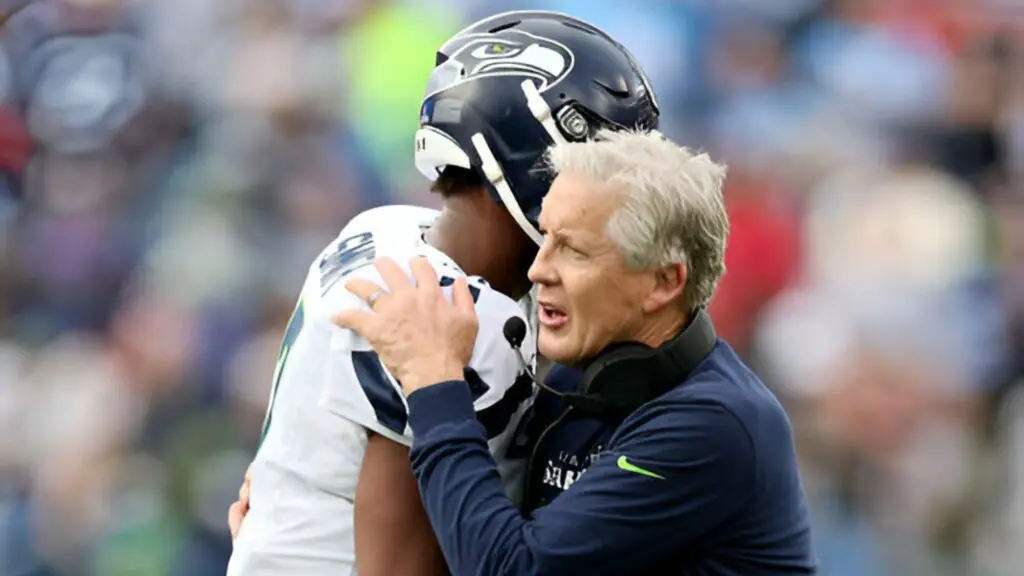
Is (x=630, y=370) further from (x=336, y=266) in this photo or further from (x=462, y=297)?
(x=336, y=266)

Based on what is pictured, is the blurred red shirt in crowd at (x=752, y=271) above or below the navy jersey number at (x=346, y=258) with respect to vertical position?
below

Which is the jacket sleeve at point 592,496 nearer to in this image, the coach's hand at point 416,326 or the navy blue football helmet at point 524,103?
the coach's hand at point 416,326

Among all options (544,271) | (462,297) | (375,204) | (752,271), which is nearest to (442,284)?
(462,297)

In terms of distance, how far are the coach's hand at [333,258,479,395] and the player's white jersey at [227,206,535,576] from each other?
0.10 feet

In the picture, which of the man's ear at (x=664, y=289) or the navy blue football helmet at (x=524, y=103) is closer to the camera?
the man's ear at (x=664, y=289)

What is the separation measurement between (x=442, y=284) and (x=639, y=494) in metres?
0.47

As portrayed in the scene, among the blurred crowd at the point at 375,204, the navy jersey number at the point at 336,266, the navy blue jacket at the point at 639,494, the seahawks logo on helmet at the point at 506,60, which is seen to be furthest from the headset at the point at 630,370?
the blurred crowd at the point at 375,204

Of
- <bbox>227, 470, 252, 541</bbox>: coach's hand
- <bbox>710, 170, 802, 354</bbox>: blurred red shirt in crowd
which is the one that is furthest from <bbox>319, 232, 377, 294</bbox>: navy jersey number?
<bbox>710, 170, 802, 354</bbox>: blurred red shirt in crowd

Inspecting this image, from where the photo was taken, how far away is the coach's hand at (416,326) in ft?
7.13

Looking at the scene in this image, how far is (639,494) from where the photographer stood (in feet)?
6.94

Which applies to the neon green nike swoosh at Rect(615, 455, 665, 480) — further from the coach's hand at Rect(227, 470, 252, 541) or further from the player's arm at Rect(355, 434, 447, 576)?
the coach's hand at Rect(227, 470, 252, 541)

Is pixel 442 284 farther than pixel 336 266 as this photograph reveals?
No

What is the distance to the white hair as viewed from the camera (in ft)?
7.14

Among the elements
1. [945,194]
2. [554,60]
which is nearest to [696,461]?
[554,60]
